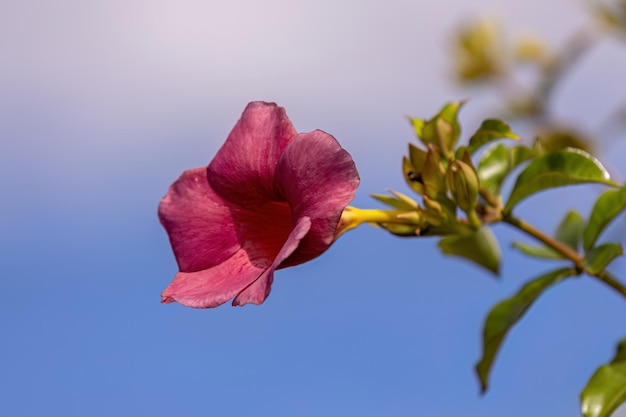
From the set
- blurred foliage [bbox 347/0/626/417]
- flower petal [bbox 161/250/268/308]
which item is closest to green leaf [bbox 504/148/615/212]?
blurred foliage [bbox 347/0/626/417]

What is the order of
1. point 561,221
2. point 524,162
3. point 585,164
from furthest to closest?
point 561,221, point 524,162, point 585,164

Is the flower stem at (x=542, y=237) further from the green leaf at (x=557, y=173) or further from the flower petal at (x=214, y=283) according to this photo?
the flower petal at (x=214, y=283)

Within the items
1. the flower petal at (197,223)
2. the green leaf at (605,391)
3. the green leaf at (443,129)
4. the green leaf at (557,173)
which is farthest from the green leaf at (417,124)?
the green leaf at (605,391)

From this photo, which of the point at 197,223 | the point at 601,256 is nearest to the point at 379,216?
the point at 197,223

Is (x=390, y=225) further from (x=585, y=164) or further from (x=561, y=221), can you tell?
(x=561, y=221)

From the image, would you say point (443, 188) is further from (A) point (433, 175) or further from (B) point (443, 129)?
(B) point (443, 129)

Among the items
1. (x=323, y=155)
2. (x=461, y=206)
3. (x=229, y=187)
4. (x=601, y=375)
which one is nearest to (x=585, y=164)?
(x=461, y=206)
